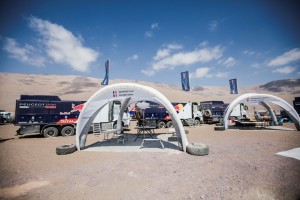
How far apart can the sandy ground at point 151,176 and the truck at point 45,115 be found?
582 cm

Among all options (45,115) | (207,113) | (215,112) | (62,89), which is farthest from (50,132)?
(62,89)

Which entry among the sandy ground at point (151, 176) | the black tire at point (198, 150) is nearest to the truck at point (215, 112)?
the sandy ground at point (151, 176)

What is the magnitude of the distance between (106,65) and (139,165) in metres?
18.3

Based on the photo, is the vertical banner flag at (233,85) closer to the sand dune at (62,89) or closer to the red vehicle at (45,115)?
the red vehicle at (45,115)

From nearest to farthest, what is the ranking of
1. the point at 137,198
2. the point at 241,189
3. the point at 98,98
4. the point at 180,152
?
the point at 137,198
the point at 241,189
the point at 180,152
the point at 98,98

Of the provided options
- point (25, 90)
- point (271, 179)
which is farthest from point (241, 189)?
point (25, 90)

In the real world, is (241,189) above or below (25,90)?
below

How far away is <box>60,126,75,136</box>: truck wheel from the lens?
46.2 feet

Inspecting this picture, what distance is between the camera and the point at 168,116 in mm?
19922

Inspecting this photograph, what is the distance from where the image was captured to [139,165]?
6.26 meters

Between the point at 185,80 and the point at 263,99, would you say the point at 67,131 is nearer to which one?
the point at 263,99

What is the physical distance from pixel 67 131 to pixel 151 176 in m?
11.6

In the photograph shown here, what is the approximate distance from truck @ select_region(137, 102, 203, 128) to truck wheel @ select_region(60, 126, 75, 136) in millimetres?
7229

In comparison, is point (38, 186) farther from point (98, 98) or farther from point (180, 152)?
point (180, 152)
